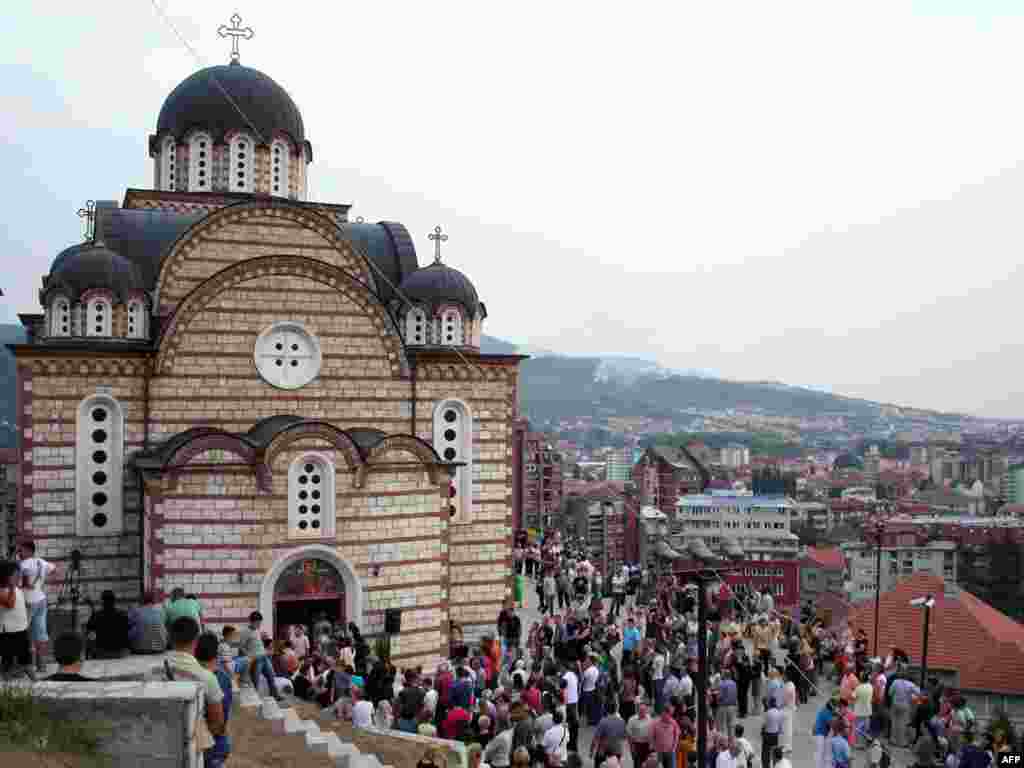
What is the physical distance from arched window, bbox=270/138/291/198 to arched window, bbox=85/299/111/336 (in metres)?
5.60

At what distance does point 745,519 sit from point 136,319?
86335mm

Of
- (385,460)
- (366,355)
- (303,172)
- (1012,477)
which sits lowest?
(1012,477)

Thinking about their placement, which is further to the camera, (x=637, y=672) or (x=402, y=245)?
(x=402, y=245)

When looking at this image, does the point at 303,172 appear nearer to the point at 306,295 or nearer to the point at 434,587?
the point at 306,295

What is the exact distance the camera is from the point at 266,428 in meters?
19.4

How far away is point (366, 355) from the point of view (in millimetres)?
21109

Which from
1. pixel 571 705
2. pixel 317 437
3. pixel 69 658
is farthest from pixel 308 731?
pixel 317 437

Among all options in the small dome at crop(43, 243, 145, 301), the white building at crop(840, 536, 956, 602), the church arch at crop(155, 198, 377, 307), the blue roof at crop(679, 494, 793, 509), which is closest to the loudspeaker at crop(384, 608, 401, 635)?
the church arch at crop(155, 198, 377, 307)

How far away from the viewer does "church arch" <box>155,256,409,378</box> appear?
19812mm

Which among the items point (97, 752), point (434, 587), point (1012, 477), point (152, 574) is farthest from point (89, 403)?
point (1012, 477)

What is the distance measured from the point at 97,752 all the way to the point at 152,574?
11434mm

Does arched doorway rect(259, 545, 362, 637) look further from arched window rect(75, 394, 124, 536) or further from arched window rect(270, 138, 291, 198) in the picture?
arched window rect(270, 138, 291, 198)

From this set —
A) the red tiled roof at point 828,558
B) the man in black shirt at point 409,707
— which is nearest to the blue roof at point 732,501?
the red tiled roof at point 828,558

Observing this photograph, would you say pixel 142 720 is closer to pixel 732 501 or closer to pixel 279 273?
pixel 279 273
